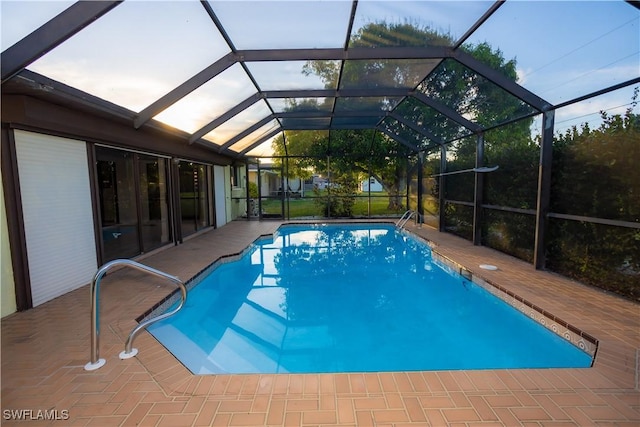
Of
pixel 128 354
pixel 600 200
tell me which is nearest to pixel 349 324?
pixel 128 354

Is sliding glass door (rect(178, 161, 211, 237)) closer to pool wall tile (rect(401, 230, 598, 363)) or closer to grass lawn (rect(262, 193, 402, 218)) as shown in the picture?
grass lawn (rect(262, 193, 402, 218))

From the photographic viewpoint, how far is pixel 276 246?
835 centimetres

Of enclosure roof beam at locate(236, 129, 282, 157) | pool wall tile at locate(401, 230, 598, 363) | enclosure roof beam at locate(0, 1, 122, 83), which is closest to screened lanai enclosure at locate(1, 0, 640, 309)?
enclosure roof beam at locate(0, 1, 122, 83)

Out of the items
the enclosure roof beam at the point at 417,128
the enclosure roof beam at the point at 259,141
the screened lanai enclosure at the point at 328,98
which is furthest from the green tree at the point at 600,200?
the enclosure roof beam at the point at 259,141

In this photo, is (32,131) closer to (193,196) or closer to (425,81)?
(193,196)

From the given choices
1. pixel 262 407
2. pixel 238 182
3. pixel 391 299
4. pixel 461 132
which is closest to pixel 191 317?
pixel 262 407

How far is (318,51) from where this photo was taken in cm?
470

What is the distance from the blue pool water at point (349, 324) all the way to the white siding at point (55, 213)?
1519mm

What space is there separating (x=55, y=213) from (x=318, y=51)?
4139 mm

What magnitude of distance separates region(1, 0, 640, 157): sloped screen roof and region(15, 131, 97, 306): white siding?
86cm

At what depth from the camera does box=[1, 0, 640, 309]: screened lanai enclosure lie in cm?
341

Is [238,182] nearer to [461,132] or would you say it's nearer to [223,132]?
[223,132]

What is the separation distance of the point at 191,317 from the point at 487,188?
619 cm

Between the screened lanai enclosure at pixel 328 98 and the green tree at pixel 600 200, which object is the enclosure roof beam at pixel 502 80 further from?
the green tree at pixel 600 200
